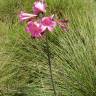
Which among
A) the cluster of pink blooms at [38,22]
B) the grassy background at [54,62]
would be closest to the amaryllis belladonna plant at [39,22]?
the cluster of pink blooms at [38,22]

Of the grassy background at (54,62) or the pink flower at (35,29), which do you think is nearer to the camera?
the pink flower at (35,29)

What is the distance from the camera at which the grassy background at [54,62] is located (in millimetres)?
2484

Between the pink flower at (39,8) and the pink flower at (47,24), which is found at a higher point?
the pink flower at (39,8)

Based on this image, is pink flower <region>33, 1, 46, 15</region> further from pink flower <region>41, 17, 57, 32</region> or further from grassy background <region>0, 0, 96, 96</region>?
grassy background <region>0, 0, 96, 96</region>

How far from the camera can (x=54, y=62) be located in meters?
2.87

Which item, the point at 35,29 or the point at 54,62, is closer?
the point at 35,29

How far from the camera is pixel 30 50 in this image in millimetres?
3264

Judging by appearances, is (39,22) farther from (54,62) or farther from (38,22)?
(54,62)

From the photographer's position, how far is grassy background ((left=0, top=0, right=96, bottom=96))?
2.48 metres

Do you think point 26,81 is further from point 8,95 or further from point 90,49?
point 90,49

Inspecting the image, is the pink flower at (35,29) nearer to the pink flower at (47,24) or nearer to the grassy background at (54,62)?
the pink flower at (47,24)

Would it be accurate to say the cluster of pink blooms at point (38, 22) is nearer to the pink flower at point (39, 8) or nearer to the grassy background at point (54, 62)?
the pink flower at point (39, 8)

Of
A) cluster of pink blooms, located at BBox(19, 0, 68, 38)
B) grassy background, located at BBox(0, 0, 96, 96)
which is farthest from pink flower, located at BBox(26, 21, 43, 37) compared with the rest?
grassy background, located at BBox(0, 0, 96, 96)

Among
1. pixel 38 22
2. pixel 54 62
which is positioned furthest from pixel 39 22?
pixel 54 62
